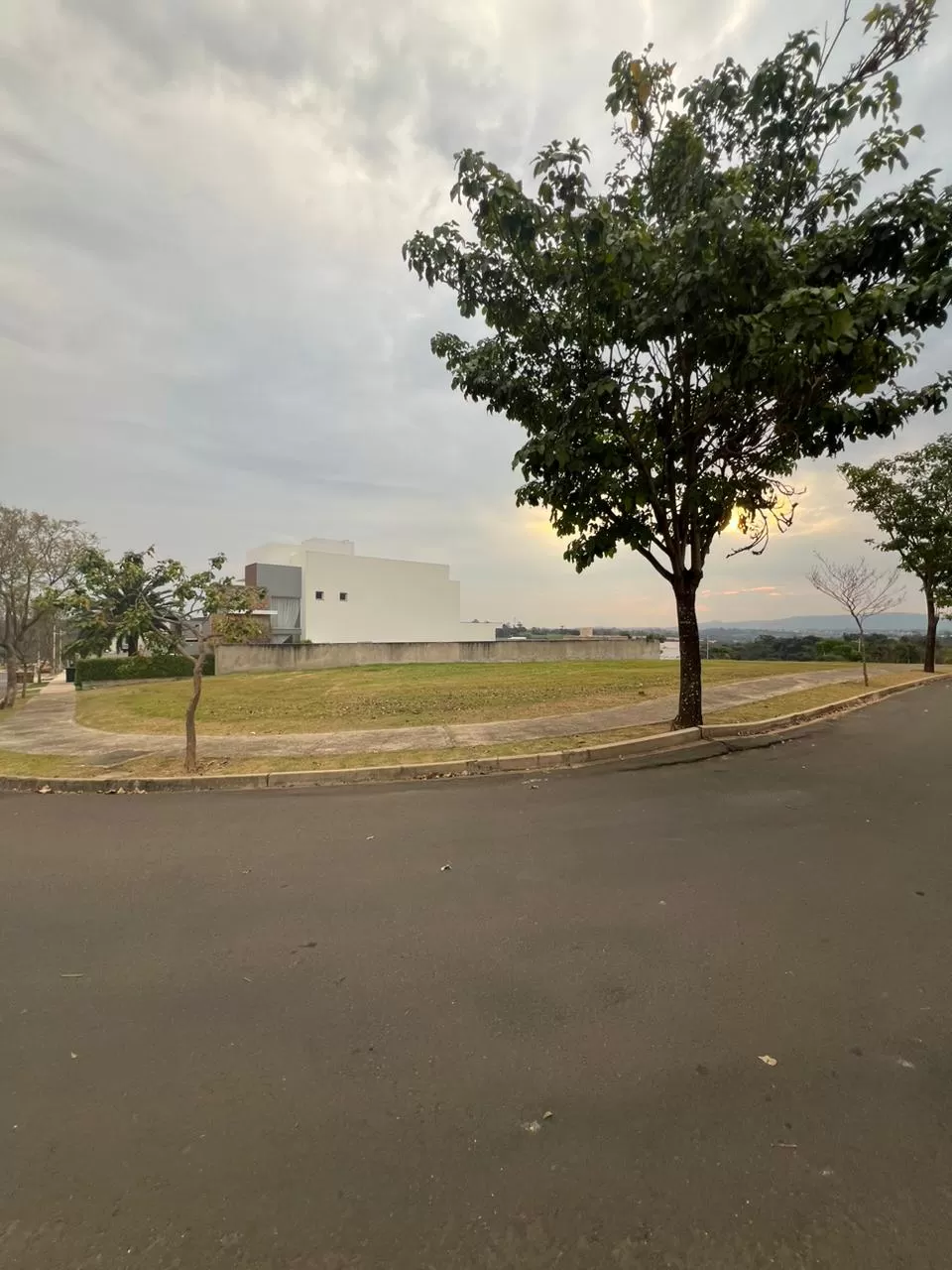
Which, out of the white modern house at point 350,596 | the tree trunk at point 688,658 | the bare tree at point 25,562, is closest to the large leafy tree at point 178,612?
the tree trunk at point 688,658

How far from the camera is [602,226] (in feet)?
21.5

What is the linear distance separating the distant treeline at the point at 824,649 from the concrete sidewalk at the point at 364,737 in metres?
20.1

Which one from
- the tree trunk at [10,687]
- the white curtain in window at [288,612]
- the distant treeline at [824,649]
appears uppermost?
the white curtain in window at [288,612]

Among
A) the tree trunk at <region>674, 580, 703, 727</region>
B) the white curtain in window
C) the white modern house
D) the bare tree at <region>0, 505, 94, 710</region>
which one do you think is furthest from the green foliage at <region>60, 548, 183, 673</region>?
the white curtain in window

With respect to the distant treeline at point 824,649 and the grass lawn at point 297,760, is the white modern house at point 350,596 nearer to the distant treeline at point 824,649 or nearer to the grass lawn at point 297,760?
the distant treeline at point 824,649

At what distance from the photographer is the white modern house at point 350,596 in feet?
150

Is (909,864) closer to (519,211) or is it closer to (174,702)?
(519,211)

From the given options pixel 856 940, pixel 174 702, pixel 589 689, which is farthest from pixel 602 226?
pixel 174 702

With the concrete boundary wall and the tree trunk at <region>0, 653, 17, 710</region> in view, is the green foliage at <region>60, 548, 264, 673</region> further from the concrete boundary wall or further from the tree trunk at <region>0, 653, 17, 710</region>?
the concrete boundary wall

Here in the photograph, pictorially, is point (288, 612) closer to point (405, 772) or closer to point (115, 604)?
point (115, 604)

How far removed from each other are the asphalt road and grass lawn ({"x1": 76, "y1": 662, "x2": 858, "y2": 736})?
6636 mm

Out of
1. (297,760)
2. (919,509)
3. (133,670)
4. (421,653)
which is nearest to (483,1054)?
(297,760)

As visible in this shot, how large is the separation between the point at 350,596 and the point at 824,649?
108 feet

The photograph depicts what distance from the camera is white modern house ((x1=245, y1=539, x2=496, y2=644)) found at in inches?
1795
